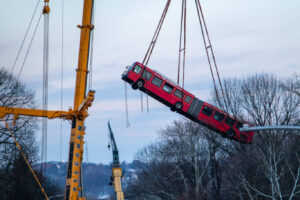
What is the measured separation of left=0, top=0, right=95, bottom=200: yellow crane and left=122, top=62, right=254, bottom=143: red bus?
213 inches

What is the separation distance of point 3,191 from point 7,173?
8.31ft

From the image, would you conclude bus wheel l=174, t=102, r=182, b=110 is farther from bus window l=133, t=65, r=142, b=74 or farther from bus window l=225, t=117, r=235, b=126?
bus window l=225, t=117, r=235, b=126

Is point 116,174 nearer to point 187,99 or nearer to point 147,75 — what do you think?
point 147,75

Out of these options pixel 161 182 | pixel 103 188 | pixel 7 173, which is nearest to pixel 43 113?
pixel 7 173

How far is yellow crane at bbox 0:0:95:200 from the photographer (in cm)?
1931

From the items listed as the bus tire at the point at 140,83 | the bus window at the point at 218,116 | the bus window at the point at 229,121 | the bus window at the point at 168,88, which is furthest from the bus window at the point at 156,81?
the bus window at the point at 229,121

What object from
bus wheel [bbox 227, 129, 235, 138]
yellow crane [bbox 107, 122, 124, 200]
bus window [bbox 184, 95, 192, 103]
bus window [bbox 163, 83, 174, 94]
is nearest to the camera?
yellow crane [bbox 107, 122, 124, 200]

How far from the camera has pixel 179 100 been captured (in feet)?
91.1

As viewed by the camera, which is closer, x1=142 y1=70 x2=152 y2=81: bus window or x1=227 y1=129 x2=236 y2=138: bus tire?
x1=142 y1=70 x2=152 y2=81: bus window

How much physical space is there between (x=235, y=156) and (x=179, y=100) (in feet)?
41.4

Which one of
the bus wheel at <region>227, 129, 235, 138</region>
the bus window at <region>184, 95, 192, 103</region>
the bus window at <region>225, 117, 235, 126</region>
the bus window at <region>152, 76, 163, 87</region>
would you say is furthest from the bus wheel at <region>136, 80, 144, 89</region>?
the bus wheel at <region>227, 129, 235, 138</region>

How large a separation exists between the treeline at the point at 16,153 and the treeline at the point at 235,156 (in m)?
14.1

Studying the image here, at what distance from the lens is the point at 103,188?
6063 inches

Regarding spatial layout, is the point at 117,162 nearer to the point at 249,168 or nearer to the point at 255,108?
the point at 249,168
